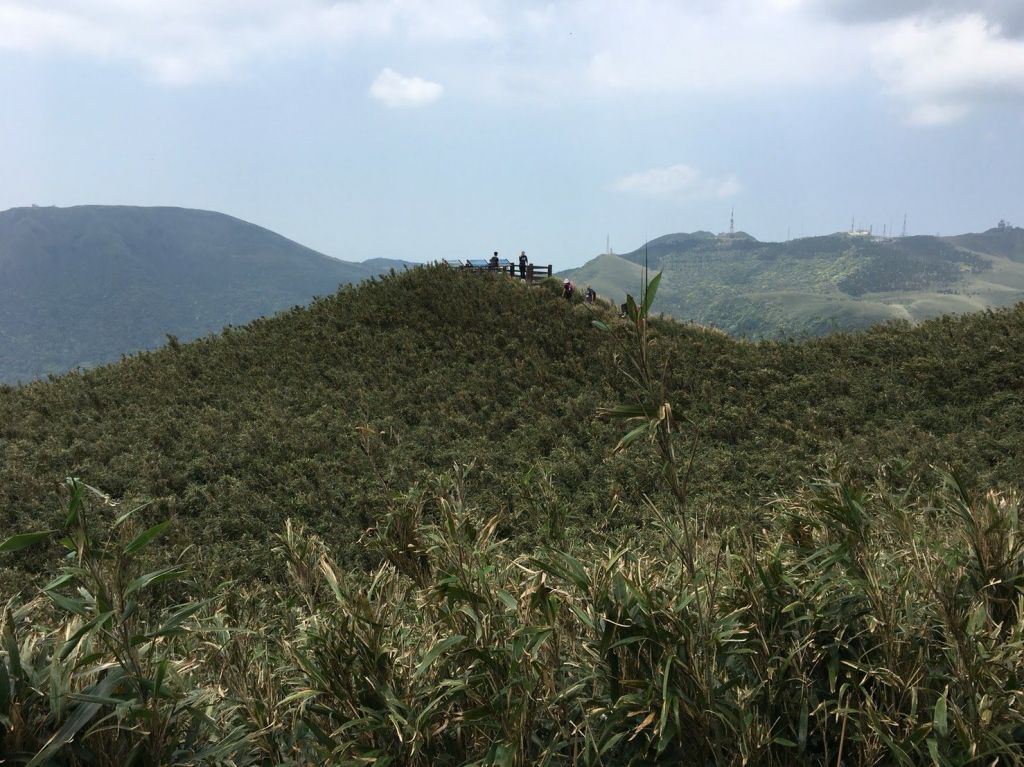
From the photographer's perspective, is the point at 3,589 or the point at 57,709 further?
the point at 3,589

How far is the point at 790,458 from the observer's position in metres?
15.0

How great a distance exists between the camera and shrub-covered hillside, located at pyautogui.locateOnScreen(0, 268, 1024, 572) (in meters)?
13.4

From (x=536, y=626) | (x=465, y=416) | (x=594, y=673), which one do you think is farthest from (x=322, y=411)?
(x=594, y=673)

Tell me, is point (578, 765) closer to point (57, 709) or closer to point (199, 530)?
point (57, 709)

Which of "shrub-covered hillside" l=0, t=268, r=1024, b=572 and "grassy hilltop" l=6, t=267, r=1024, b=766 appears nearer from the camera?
"grassy hilltop" l=6, t=267, r=1024, b=766

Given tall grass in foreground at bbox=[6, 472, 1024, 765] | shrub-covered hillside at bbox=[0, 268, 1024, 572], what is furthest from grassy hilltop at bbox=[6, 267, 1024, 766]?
shrub-covered hillside at bbox=[0, 268, 1024, 572]

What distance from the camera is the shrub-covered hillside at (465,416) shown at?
1336 centimetres

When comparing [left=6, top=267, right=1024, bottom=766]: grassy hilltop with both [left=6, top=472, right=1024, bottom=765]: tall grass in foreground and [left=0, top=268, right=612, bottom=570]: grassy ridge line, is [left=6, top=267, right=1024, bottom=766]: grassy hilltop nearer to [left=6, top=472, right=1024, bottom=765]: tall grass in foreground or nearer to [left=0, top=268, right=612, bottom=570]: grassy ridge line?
[left=6, top=472, right=1024, bottom=765]: tall grass in foreground

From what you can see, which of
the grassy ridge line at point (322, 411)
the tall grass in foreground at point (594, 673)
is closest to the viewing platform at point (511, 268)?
the grassy ridge line at point (322, 411)

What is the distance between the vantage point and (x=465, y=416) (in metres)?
17.8

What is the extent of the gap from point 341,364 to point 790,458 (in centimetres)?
1367

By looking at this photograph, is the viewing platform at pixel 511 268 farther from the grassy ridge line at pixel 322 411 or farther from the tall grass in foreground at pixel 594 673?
the tall grass in foreground at pixel 594 673

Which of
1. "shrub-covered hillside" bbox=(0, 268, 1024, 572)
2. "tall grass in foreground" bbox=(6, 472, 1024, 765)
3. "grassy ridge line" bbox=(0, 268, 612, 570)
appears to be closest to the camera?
"tall grass in foreground" bbox=(6, 472, 1024, 765)

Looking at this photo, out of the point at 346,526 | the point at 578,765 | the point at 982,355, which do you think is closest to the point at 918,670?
the point at 578,765
